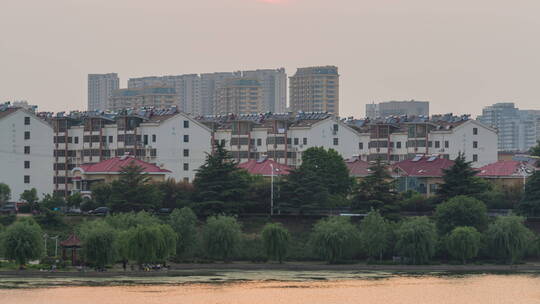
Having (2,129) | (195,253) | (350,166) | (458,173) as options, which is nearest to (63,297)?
(195,253)

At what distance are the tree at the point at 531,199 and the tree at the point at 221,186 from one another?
73.9 ft

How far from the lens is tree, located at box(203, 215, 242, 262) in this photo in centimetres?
8212

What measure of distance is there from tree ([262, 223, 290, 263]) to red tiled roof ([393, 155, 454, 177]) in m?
30.5

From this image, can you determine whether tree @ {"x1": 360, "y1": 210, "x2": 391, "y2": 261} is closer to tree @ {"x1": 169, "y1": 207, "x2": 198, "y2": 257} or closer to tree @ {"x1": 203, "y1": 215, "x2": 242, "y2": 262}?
tree @ {"x1": 203, "y1": 215, "x2": 242, "y2": 262}

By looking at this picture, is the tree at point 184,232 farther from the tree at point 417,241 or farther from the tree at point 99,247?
the tree at point 417,241

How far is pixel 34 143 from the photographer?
360ft

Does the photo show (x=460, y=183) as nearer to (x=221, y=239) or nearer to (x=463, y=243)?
(x=463, y=243)

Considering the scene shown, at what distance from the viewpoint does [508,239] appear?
82062 millimetres

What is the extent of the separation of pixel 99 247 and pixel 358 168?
151ft

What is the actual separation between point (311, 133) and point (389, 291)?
198ft

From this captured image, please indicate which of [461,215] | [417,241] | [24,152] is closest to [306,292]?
[417,241]

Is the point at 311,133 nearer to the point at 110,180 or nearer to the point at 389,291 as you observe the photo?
the point at 110,180

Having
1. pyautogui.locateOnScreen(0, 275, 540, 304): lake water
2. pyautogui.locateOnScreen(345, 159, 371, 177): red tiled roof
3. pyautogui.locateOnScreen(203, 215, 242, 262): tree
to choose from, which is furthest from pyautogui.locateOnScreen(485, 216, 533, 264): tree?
pyautogui.locateOnScreen(345, 159, 371, 177): red tiled roof

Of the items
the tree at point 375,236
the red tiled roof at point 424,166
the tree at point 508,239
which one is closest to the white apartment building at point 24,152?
the red tiled roof at point 424,166
